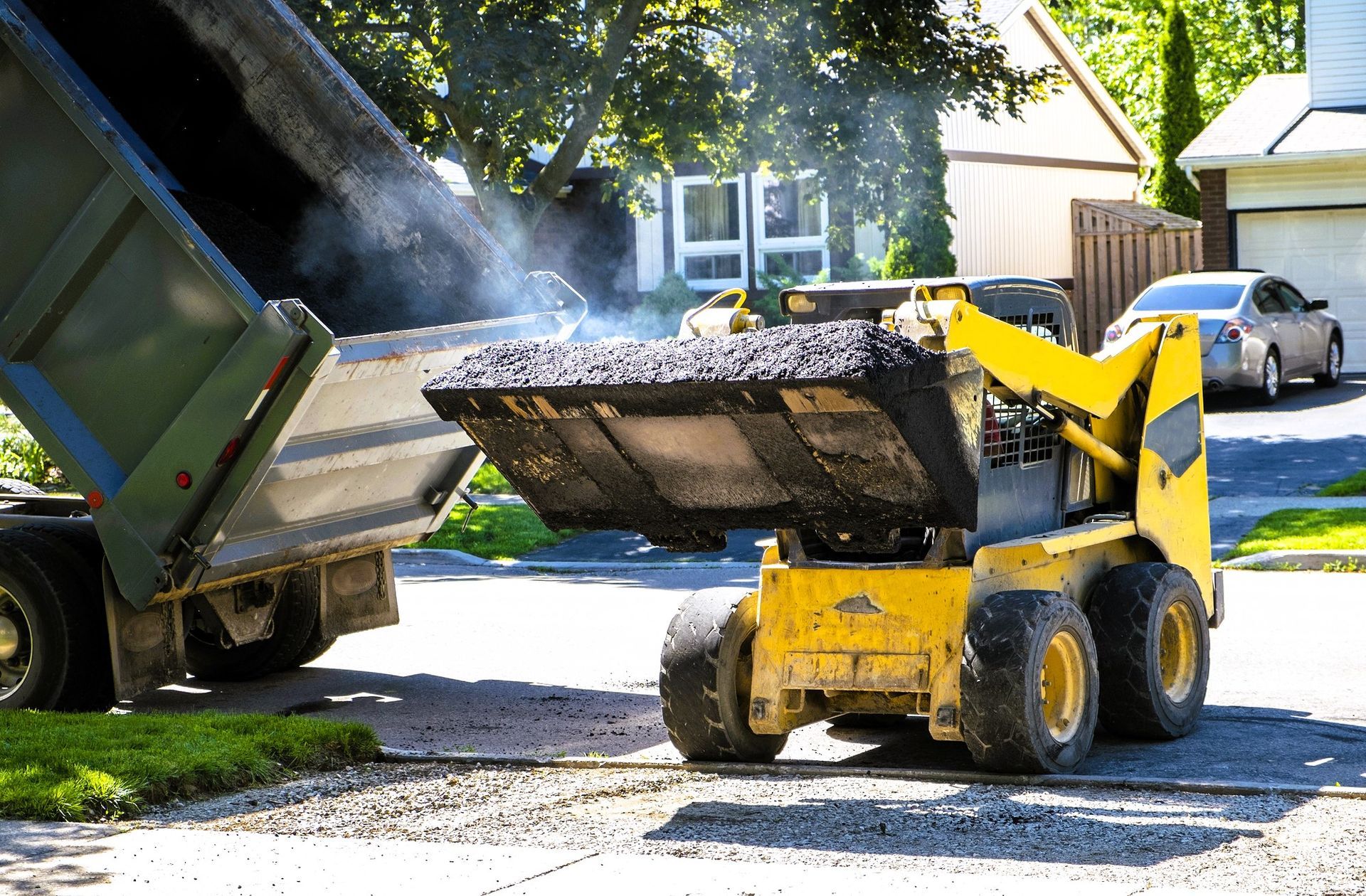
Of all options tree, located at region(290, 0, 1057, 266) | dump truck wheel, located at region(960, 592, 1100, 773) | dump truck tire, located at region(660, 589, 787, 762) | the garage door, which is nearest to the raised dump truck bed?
dump truck tire, located at region(660, 589, 787, 762)

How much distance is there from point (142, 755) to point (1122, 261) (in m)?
25.0

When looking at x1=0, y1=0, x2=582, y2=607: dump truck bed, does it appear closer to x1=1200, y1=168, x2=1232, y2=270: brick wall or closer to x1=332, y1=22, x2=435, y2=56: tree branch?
x1=332, y1=22, x2=435, y2=56: tree branch

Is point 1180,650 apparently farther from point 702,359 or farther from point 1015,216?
point 1015,216

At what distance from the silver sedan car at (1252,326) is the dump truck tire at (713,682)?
1501 cm

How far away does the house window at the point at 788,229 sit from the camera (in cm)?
2764

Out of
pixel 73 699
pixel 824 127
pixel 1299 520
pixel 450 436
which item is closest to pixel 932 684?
pixel 450 436

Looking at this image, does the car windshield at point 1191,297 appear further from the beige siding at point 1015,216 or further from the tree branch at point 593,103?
the tree branch at point 593,103

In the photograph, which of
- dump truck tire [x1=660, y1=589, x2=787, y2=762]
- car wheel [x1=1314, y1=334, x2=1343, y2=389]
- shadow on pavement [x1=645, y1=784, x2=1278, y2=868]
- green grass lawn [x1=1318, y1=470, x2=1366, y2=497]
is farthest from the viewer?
car wheel [x1=1314, y1=334, x2=1343, y2=389]

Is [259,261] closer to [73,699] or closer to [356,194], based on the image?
[356,194]

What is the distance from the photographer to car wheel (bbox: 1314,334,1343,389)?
22.8 metres

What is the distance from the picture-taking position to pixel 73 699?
8266 millimetres

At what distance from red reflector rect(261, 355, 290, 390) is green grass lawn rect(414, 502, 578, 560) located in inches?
276

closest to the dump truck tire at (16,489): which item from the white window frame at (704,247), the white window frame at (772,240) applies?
the white window frame at (704,247)

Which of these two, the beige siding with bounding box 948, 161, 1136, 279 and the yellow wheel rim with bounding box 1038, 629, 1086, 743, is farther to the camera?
the beige siding with bounding box 948, 161, 1136, 279
